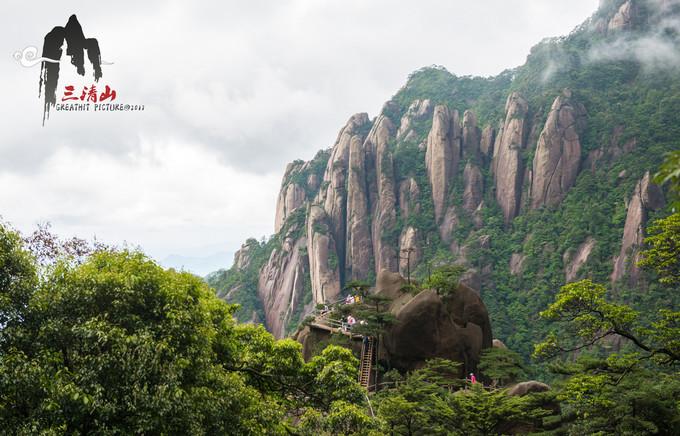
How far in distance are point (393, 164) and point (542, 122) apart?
69.4 feet

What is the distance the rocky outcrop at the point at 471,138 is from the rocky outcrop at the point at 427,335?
4348cm

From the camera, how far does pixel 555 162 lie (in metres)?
60.8

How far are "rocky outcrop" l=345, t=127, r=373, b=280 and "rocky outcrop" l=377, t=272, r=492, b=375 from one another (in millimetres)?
36052

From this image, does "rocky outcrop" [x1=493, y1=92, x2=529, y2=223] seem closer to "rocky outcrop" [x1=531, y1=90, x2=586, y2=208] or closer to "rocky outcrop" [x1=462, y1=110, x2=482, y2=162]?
"rocky outcrop" [x1=531, y1=90, x2=586, y2=208]

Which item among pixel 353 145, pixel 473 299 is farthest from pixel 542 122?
pixel 473 299

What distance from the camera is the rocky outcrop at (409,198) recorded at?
6862 centimetres

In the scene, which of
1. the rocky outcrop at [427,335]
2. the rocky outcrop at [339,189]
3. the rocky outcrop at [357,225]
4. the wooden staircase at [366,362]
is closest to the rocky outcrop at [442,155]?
the rocky outcrop at [357,225]

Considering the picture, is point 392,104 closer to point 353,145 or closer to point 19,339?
point 353,145

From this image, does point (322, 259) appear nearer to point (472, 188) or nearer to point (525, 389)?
point (472, 188)

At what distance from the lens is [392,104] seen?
9300 centimetres

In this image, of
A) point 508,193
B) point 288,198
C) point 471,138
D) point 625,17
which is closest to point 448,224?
point 508,193

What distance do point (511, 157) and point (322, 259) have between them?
28.8m

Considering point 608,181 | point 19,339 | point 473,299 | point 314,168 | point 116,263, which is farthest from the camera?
point 314,168

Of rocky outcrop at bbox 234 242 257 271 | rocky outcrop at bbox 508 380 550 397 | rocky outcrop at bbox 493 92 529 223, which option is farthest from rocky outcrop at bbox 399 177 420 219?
rocky outcrop at bbox 508 380 550 397
